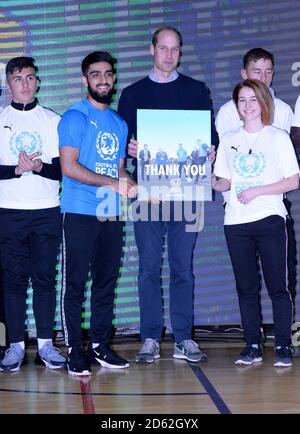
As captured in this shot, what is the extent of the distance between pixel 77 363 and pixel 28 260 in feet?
1.94

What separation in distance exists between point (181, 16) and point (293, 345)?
77.6 inches

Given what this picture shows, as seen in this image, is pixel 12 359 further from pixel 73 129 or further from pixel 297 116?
pixel 297 116

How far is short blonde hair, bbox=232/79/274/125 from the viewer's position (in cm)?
415

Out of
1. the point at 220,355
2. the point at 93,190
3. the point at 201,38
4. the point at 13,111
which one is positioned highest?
the point at 201,38

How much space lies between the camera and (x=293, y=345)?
462 centimetres

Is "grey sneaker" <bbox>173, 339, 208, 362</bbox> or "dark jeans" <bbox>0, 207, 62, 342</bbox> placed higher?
"dark jeans" <bbox>0, 207, 62, 342</bbox>

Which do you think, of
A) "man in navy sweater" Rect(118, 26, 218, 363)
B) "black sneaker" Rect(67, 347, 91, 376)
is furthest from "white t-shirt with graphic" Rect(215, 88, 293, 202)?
"black sneaker" Rect(67, 347, 91, 376)

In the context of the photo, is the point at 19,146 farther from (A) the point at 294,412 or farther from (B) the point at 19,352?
(A) the point at 294,412

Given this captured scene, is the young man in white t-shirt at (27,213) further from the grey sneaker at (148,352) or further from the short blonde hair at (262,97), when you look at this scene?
the short blonde hair at (262,97)

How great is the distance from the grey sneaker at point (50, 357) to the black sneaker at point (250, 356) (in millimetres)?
866

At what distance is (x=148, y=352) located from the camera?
14.4ft

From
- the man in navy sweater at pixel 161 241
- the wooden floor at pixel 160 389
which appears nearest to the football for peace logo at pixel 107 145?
the man in navy sweater at pixel 161 241

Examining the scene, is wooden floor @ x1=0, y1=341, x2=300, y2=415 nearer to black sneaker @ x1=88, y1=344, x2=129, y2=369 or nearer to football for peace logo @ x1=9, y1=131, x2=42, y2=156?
black sneaker @ x1=88, y1=344, x2=129, y2=369

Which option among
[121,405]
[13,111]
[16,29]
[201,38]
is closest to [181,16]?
[201,38]
